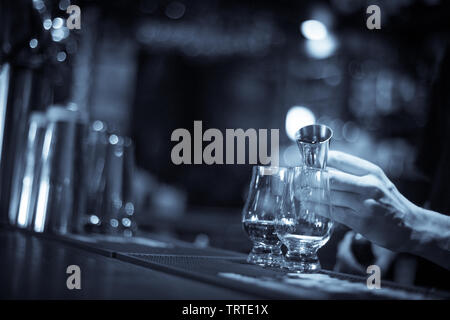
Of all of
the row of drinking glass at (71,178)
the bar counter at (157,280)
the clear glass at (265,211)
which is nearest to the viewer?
the bar counter at (157,280)

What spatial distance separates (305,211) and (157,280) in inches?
11.8

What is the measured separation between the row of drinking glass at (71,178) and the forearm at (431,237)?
2.85 ft

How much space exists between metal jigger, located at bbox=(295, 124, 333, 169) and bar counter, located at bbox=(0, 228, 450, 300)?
0.20 metres

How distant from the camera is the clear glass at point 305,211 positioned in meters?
0.91

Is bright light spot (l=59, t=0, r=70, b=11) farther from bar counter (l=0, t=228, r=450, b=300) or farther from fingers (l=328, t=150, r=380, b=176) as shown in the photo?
fingers (l=328, t=150, r=380, b=176)

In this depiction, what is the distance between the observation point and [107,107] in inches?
273

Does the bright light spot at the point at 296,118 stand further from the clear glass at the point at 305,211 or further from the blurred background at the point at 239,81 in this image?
the clear glass at the point at 305,211

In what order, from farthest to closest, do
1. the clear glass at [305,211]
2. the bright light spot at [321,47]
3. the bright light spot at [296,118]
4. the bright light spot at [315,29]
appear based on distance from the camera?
the bright light spot at [296,118]
the bright light spot at [321,47]
the bright light spot at [315,29]
the clear glass at [305,211]

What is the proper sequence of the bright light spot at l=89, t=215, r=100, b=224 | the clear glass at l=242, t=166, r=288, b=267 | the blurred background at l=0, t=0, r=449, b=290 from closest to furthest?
the clear glass at l=242, t=166, r=288, b=267 → the bright light spot at l=89, t=215, r=100, b=224 → the blurred background at l=0, t=0, r=449, b=290

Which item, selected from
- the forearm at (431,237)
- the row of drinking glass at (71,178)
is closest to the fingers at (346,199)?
the forearm at (431,237)

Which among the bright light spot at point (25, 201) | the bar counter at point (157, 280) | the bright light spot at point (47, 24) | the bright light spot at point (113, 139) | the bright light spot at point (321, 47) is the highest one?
the bright light spot at point (321, 47)

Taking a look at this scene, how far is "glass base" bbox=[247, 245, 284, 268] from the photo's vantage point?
3.45 feet

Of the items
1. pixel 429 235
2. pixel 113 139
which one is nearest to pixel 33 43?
pixel 113 139

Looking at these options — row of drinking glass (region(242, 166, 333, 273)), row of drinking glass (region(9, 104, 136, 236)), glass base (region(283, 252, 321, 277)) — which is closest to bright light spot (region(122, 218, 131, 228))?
row of drinking glass (region(9, 104, 136, 236))
